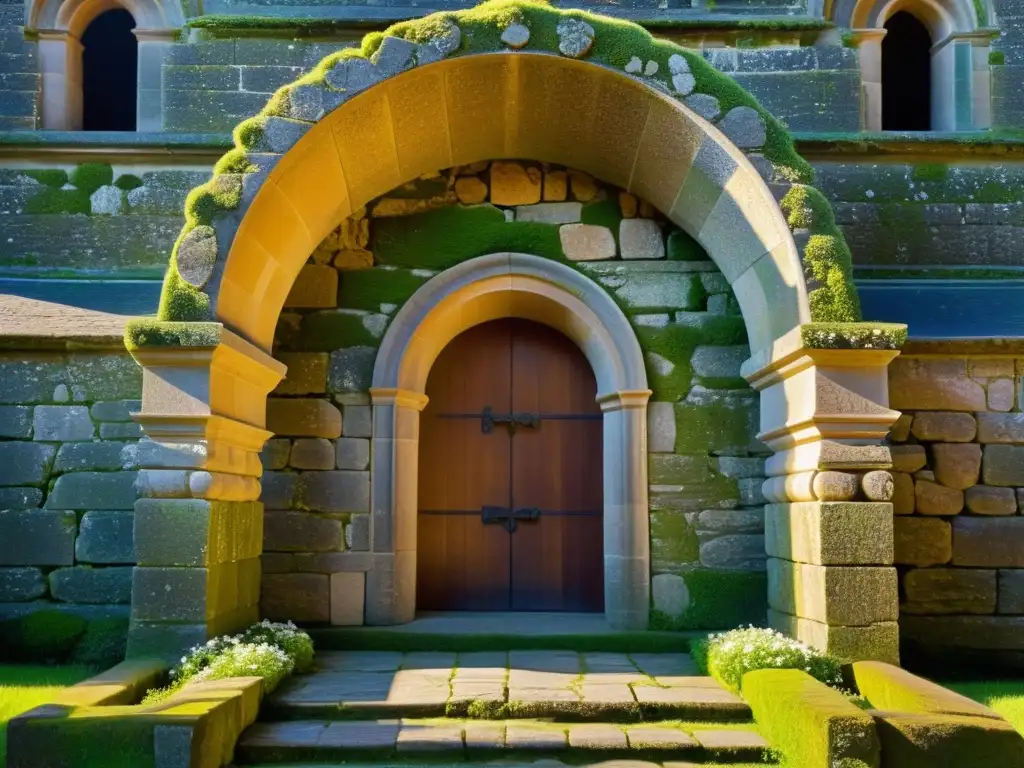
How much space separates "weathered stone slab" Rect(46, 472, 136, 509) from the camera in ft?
18.9

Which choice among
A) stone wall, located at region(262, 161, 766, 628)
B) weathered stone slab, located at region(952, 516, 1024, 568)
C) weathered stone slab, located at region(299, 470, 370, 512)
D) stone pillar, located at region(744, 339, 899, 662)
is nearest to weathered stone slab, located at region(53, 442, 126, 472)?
stone wall, located at region(262, 161, 766, 628)

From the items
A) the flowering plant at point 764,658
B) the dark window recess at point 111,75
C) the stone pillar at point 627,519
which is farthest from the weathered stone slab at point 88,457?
the flowering plant at point 764,658

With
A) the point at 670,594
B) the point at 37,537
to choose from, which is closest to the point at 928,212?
the point at 670,594

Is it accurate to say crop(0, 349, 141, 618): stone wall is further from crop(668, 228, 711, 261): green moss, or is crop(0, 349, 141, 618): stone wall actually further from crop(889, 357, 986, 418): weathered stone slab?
crop(889, 357, 986, 418): weathered stone slab

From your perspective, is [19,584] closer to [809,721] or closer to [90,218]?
[90,218]

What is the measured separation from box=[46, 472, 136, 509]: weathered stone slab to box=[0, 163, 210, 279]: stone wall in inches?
52.7

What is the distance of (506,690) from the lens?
4836 mm

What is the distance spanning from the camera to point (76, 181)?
257 inches

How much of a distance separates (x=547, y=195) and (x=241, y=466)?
2.57 m

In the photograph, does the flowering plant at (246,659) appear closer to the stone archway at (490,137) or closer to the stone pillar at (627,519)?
the stone archway at (490,137)

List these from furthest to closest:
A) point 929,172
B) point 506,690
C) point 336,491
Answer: point 929,172 → point 336,491 → point 506,690

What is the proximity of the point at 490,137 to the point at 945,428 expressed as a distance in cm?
319

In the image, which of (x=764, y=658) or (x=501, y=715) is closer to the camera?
(x=501, y=715)

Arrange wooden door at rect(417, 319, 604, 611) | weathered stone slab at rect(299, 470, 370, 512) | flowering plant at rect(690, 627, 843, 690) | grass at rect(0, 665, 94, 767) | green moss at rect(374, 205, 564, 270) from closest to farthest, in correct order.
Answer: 1. grass at rect(0, 665, 94, 767)
2. flowering plant at rect(690, 627, 843, 690)
3. weathered stone slab at rect(299, 470, 370, 512)
4. green moss at rect(374, 205, 564, 270)
5. wooden door at rect(417, 319, 604, 611)
